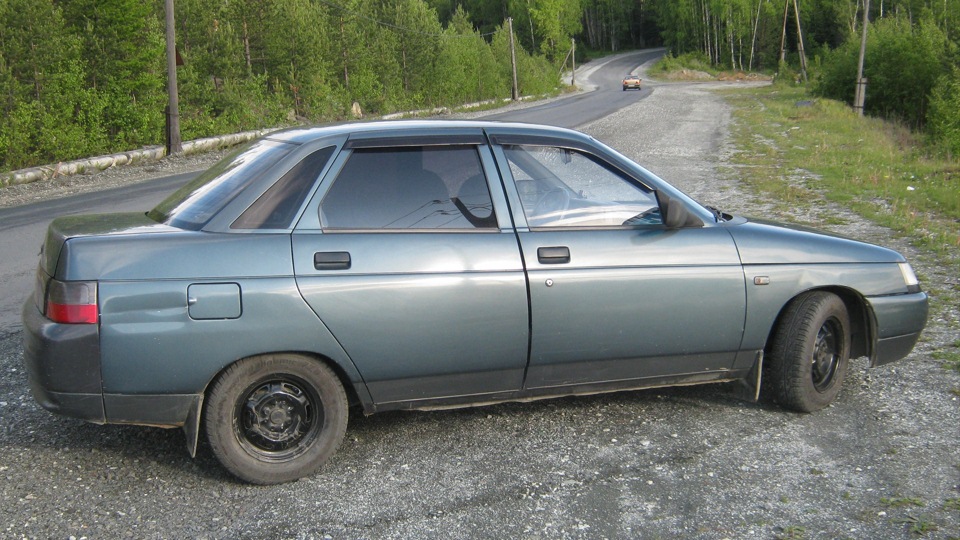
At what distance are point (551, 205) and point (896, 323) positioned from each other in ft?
6.79

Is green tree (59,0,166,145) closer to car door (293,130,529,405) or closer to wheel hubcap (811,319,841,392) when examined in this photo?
car door (293,130,529,405)

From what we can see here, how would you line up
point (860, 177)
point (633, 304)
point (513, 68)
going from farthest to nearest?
point (513, 68), point (860, 177), point (633, 304)

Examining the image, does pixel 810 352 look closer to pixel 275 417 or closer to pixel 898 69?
pixel 275 417

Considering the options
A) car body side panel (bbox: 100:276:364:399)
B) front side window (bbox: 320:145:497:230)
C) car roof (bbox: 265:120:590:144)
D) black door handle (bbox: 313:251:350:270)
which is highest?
A: car roof (bbox: 265:120:590:144)

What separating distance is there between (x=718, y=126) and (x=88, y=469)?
84.4 ft

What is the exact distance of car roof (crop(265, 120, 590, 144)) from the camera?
438 cm

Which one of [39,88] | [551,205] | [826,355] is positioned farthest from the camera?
[39,88]

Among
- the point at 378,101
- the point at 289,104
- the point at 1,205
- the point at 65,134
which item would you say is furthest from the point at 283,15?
the point at 1,205

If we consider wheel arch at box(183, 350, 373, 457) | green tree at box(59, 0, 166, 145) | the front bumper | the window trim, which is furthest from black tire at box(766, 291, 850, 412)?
green tree at box(59, 0, 166, 145)

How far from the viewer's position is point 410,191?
4.32 m

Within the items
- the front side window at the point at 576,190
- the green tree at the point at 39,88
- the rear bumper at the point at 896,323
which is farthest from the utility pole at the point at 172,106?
the rear bumper at the point at 896,323

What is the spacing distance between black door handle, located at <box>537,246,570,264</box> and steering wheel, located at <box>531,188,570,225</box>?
0.18 m

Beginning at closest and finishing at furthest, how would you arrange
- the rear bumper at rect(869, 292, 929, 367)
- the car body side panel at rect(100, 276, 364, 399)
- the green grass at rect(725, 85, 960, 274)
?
1. the car body side panel at rect(100, 276, 364, 399)
2. the rear bumper at rect(869, 292, 929, 367)
3. the green grass at rect(725, 85, 960, 274)

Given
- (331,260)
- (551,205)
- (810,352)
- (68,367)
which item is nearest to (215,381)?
(68,367)
